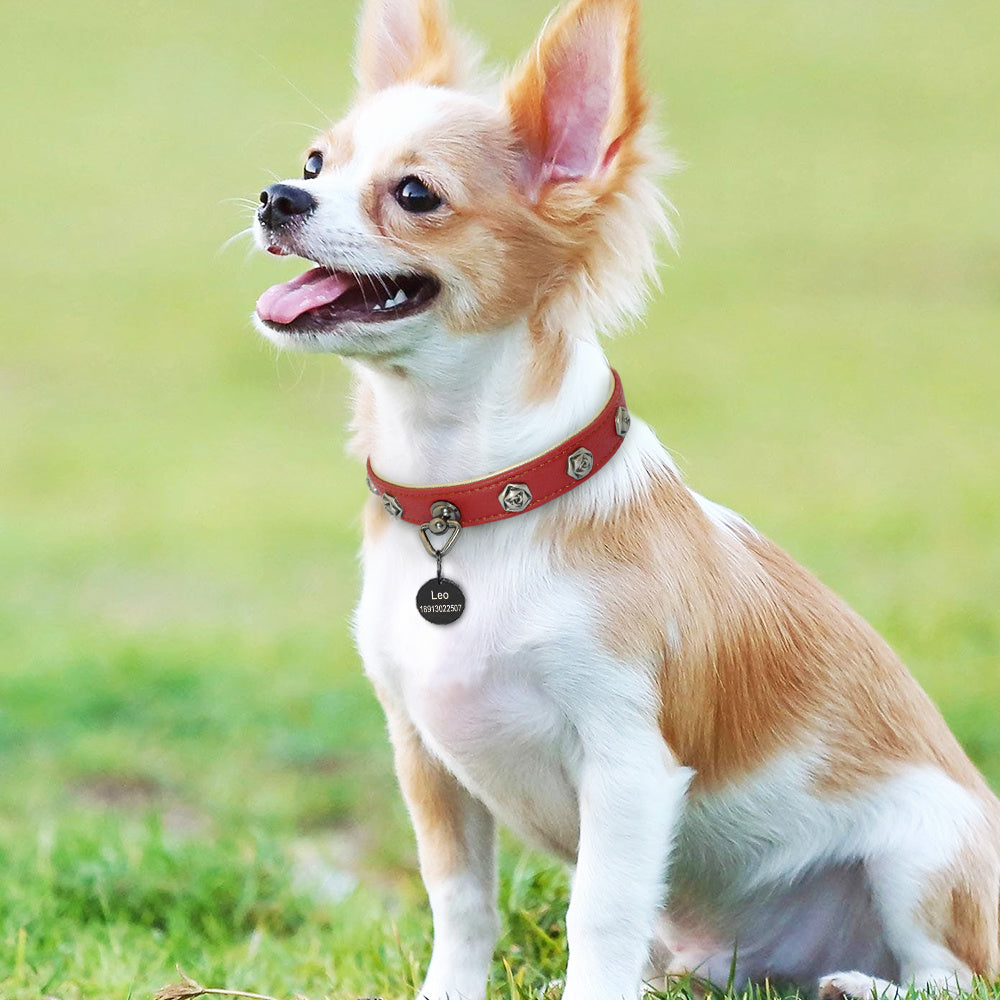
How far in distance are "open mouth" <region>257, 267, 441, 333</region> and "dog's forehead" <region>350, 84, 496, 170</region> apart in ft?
0.72

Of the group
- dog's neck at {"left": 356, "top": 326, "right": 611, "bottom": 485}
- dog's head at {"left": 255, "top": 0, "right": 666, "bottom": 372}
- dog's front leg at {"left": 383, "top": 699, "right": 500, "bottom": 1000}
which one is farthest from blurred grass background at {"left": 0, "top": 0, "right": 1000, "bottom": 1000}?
dog's neck at {"left": 356, "top": 326, "right": 611, "bottom": 485}

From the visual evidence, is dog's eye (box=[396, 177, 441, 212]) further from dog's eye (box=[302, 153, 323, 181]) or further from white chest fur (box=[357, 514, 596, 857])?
white chest fur (box=[357, 514, 596, 857])

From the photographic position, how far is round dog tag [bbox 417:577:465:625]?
2.87 m

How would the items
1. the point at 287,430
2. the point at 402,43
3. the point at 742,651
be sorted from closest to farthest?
the point at 742,651
the point at 402,43
the point at 287,430

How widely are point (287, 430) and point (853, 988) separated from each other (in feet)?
30.7

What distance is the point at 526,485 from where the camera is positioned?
9.43ft

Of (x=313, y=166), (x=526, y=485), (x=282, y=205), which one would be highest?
(x=313, y=166)

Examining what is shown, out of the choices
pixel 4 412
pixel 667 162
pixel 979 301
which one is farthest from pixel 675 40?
pixel 667 162

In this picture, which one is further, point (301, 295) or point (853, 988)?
point (853, 988)

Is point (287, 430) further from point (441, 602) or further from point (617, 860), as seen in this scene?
point (617, 860)

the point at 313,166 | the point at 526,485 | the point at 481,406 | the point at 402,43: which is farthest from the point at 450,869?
the point at 402,43

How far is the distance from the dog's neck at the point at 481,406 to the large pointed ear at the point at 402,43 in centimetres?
68

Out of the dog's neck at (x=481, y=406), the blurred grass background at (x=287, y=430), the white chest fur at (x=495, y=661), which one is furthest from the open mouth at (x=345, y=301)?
the blurred grass background at (x=287, y=430)

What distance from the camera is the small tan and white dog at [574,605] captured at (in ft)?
9.22
